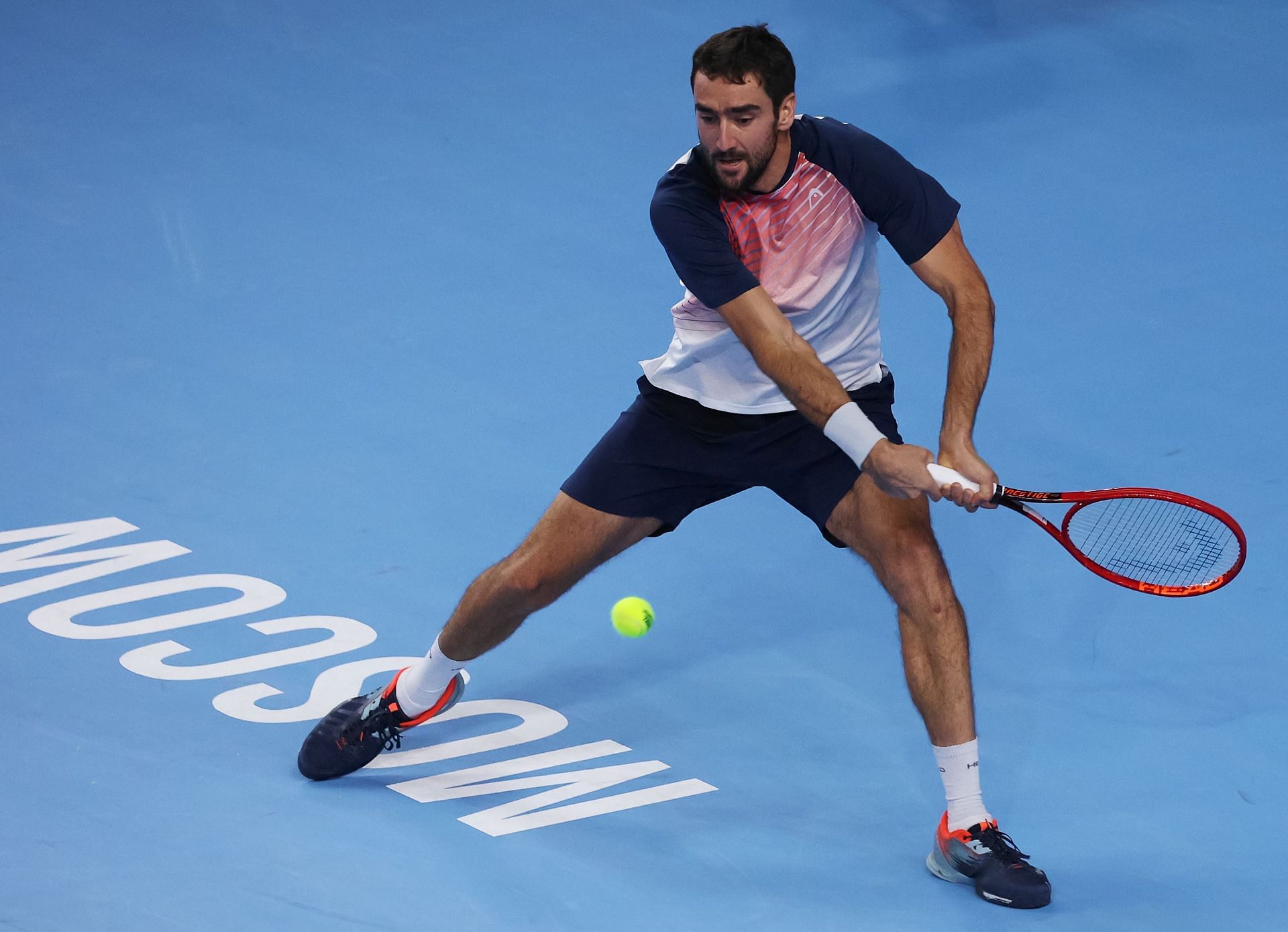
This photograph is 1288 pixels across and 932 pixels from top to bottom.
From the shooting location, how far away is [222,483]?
5.78m

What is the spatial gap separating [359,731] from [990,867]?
1.55 m

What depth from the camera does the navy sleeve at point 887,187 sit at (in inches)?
159

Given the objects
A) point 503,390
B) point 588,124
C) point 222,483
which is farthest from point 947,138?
point 222,483

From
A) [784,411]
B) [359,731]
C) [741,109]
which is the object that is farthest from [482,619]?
[741,109]

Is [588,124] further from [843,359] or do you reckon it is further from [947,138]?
[843,359]

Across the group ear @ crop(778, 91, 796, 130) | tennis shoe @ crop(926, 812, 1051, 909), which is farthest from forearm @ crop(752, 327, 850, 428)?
tennis shoe @ crop(926, 812, 1051, 909)

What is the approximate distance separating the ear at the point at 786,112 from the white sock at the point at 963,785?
56.6 inches

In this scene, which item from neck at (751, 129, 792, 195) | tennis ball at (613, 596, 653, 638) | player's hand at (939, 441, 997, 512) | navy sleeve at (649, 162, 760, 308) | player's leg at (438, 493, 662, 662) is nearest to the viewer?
player's hand at (939, 441, 997, 512)

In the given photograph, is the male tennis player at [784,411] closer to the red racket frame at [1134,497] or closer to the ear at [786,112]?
the ear at [786,112]

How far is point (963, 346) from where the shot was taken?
157 inches

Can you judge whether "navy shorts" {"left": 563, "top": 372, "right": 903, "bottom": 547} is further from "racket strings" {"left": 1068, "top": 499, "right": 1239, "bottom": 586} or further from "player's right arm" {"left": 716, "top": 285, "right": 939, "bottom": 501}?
"racket strings" {"left": 1068, "top": 499, "right": 1239, "bottom": 586}

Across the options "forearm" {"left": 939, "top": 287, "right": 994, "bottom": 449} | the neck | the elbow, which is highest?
the neck

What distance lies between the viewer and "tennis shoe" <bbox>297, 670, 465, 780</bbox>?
4.30 metres

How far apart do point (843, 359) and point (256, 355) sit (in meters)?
3.14
